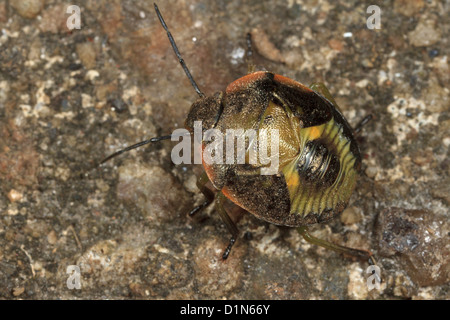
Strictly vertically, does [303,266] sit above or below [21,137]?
below

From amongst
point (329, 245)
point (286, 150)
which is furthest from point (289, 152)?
point (329, 245)

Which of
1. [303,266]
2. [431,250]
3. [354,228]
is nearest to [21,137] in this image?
[303,266]

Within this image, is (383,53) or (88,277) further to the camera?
(383,53)

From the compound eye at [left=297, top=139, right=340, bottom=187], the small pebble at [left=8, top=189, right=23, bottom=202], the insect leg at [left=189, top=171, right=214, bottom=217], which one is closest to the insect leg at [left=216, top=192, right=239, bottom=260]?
the insect leg at [left=189, top=171, right=214, bottom=217]

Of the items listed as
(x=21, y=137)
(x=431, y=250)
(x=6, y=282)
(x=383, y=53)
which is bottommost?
(x=6, y=282)

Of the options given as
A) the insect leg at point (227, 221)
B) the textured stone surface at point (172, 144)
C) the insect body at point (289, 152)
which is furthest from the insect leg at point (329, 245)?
the insect leg at point (227, 221)

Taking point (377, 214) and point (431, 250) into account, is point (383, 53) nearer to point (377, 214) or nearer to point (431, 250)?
point (377, 214)
